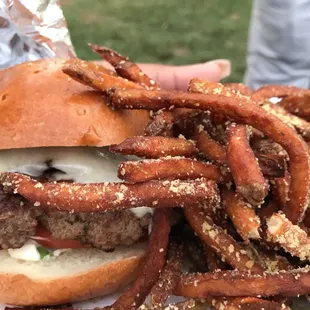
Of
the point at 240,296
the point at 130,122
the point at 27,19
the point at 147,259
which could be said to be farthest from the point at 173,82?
the point at 240,296

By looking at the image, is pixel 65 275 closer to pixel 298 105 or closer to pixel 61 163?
pixel 61 163

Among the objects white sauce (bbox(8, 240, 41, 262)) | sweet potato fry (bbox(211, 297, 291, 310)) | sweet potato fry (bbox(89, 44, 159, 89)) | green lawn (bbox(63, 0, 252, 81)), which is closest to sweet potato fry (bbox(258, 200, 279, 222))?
sweet potato fry (bbox(211, 297, 291, 310))

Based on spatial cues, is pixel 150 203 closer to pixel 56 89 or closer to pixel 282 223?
pixel 282 223

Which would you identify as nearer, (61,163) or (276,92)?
(61,163)

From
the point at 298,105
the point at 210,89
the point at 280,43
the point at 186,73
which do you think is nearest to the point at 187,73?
the point at 186,73

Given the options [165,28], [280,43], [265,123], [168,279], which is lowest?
[165,28]

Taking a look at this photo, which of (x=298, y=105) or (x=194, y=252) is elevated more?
(x=298, y=105)

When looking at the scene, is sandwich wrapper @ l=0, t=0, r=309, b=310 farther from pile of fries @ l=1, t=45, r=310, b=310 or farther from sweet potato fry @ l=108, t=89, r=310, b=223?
sweet potato fry @ l=108, t=89, r=310, b=223
